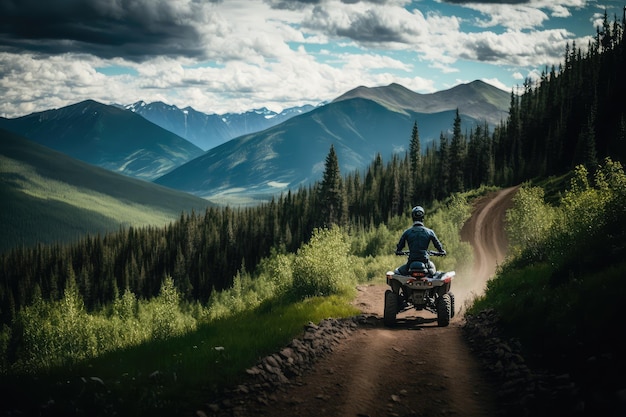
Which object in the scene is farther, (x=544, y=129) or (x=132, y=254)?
(x=132, y=254)

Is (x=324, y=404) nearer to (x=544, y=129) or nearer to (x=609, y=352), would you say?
(x=609, y=352)

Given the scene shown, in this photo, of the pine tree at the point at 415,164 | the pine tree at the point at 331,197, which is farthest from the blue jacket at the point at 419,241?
the pine tree at the point at 415,164

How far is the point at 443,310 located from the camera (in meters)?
15.5

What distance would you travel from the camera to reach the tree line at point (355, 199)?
357 feet

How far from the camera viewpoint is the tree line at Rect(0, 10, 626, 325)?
109 meters

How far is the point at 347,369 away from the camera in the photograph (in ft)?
34.4

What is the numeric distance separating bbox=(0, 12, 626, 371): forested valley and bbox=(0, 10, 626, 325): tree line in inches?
16.4

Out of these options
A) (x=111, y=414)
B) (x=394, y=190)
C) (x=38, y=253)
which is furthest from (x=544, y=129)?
(x=38, y=253)

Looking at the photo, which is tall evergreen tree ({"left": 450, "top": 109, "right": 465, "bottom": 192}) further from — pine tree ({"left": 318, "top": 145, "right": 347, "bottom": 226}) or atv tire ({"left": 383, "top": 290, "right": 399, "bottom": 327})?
atv tire ({"left": 383, "top": 290, "right": 399, "bottom": 327})

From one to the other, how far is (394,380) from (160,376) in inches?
202

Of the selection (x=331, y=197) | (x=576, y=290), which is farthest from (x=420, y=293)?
(x=331, y=197)

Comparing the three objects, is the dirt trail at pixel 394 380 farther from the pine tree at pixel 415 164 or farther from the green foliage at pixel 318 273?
the pine tree at pixel 415 164

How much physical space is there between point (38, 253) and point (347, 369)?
20506 centimetres

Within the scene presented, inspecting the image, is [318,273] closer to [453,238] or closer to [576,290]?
[576,290]
